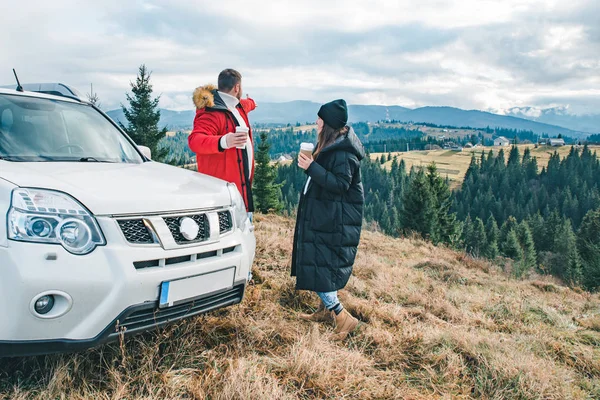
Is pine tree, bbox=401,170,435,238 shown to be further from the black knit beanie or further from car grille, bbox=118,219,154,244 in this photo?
car grille, bbox=118,219,154,244

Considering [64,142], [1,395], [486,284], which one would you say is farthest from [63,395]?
[486,284]

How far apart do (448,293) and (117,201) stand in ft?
15.2

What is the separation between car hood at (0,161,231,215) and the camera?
2307 millimetres

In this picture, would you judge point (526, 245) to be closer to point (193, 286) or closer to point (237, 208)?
point (237, 208)

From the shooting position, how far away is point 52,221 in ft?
7.15

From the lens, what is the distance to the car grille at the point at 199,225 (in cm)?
254

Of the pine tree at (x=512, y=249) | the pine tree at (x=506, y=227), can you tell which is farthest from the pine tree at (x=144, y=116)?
the pine tree at (x=506, y=227)

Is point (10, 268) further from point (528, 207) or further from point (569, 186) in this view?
point (569, 186)

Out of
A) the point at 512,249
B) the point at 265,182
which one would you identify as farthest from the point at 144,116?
the point at 512,249

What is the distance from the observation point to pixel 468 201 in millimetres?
103562

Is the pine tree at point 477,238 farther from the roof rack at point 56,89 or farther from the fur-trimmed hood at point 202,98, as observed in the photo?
the roof rack at point 56,89

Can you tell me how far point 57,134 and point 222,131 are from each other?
1.52m

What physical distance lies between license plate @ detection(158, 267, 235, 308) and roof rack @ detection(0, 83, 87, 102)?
265 centimetres

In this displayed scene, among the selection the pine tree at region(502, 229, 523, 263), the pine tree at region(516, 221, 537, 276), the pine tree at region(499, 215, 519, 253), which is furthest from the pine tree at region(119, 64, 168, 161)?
the pine tree at region(499, 215, 519, 253)
